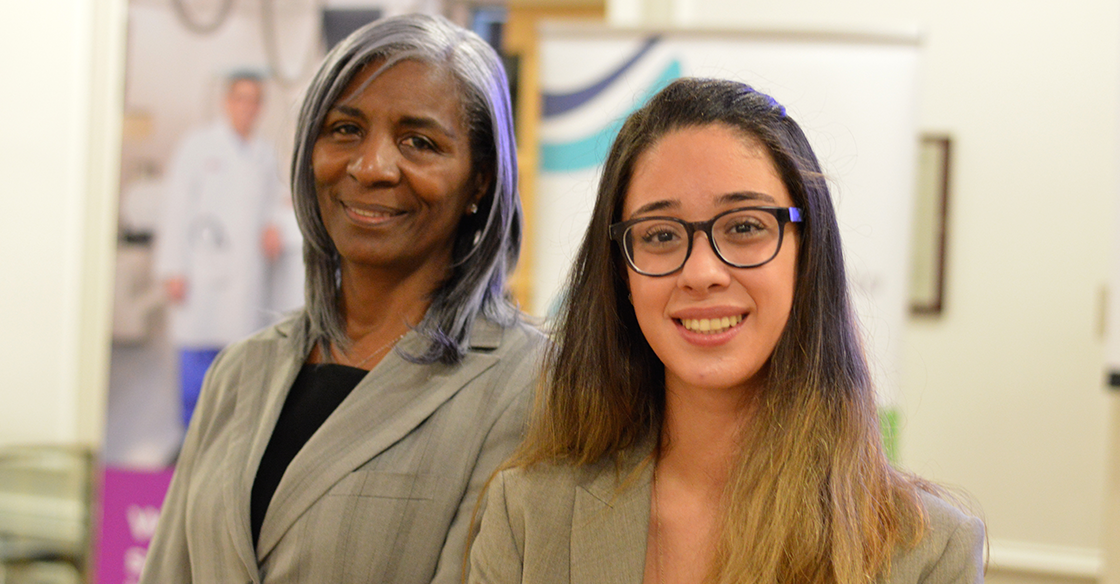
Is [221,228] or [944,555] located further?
[221,228]

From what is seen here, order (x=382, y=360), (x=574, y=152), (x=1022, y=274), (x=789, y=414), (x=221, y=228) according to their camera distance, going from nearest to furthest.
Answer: (x=789, y=414) < (x=382, y=360) < (x=574, y=152) < (x=1022, y=274) < (x=221, y=228)

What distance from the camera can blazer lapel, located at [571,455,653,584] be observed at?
1.26 meters

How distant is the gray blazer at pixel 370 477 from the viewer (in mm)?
1372

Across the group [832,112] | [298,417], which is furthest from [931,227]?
[298,417]

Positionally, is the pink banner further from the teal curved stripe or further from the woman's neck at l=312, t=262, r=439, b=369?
the woman's neck at l=312, t=262, r=439, b=369

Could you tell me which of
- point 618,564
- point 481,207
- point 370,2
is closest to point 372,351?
point 481,207

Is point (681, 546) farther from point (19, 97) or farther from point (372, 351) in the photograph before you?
point (19, 97)

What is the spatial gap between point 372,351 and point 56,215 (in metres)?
3.39

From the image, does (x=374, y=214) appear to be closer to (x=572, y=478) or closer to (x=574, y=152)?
(x=572, y=478)

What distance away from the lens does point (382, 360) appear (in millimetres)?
1520

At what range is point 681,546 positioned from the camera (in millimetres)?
1283

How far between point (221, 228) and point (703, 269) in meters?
3.20

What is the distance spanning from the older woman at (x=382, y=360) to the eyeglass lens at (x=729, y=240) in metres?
0.38

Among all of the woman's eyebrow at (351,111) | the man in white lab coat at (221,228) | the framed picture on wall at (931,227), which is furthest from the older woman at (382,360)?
the framed picture on wall at (931,227)
